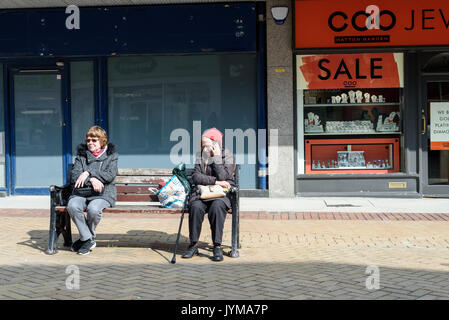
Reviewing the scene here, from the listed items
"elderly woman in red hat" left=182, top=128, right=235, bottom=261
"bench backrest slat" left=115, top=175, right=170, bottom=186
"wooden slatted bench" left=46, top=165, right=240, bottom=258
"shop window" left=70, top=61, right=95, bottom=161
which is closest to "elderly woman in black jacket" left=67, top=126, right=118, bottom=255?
"wooden slatted bench" left=46, top=165, right=240, bottom=258

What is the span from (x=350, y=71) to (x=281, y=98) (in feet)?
4.49

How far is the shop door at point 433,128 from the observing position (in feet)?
36.5

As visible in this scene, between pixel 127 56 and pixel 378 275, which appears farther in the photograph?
pixel 127 56

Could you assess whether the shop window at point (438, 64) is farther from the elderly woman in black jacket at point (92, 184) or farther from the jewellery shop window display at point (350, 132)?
the elderly woman in black jacket at point (92, 184)

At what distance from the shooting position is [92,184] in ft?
21.5

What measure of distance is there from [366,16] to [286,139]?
104 inches

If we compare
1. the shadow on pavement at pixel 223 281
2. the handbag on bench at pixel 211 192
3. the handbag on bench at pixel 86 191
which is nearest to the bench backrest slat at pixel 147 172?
the handbag on bench at pixel 86 191

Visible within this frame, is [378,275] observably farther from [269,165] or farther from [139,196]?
[269,165]

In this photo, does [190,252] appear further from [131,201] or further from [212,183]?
[131,201]

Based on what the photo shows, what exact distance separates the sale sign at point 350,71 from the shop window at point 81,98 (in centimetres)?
401

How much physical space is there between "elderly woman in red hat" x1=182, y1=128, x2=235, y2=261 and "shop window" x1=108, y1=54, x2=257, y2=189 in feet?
15.9

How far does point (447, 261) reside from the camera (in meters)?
Result: 6.12
